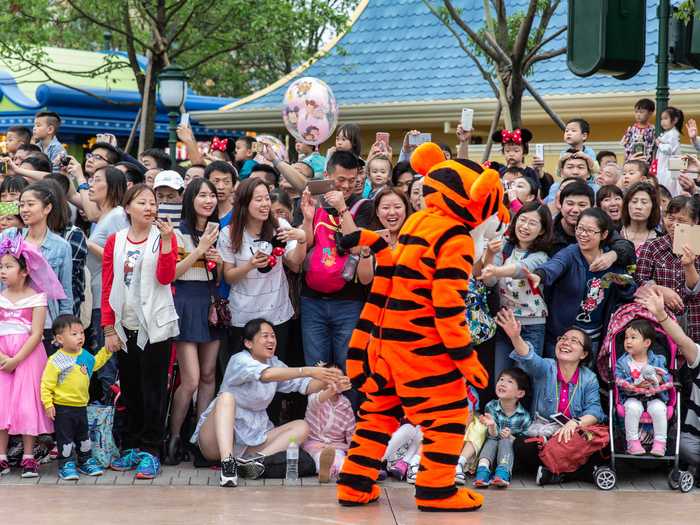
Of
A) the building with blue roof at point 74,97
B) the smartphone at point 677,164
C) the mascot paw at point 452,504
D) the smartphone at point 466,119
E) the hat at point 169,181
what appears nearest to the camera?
the mascot paw at point 452,504

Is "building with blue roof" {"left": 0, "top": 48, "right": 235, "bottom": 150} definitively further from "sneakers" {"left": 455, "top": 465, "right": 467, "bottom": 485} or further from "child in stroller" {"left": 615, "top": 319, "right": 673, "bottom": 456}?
"child in stroller" {"left": 615, "top": 319, "right": 673, "bottom": 456}

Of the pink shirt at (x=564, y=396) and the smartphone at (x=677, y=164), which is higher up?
the smartphone at (x=677, y=164)

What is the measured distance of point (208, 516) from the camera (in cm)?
656

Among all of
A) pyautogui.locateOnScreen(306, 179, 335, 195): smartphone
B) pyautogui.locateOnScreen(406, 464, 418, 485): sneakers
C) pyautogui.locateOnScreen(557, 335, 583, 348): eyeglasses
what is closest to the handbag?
pyautogui.locateOnScreen(306, 179, 335, 195): smartphone

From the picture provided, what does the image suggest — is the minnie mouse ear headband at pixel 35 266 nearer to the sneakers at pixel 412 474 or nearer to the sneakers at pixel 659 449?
the sneakers at pixel 412 474

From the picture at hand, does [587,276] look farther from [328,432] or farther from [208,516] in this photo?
[208,516]

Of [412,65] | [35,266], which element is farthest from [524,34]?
[412,65]

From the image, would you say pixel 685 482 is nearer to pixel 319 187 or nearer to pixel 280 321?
pixel 280 321

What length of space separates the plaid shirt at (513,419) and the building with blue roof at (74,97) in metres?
13.5

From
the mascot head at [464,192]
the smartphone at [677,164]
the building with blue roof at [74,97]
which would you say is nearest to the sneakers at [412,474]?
the mascot head at [464,192]

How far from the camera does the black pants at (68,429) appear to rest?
753cm

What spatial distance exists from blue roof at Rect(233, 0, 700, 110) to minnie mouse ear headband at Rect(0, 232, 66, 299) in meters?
10.3

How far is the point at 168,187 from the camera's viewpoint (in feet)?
27.3

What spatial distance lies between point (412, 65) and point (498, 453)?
12.0 meters
